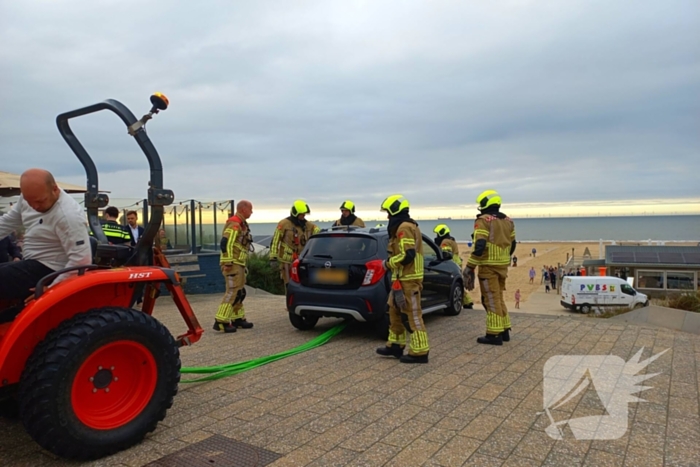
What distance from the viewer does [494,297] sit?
6934 millimetres

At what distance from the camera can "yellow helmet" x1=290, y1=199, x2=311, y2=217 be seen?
29.3 ft

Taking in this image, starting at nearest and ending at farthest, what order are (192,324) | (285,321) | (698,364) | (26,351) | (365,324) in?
1. (26,351)
2. (192,324)
3. (698,364)
4. (365,324)
5. (285,321)

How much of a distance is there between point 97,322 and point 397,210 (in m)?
3.67

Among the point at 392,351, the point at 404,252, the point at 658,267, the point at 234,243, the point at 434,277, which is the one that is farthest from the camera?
the point at 658,267

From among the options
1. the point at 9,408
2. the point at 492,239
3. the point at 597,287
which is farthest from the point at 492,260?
the point at 597,287

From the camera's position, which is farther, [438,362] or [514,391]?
[438,362]

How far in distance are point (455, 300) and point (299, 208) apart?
334cm

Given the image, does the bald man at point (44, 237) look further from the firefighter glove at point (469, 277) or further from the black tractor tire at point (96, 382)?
the firefighter glove at point (469, 277)

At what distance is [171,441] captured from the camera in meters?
3.66

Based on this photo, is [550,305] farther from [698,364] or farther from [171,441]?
[171,441]

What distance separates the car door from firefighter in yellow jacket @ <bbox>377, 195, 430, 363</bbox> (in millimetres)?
1855

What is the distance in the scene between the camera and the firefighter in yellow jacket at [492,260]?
688 centimetres

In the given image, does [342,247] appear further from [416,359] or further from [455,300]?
[455,300]

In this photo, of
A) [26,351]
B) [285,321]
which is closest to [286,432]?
[26,351]
